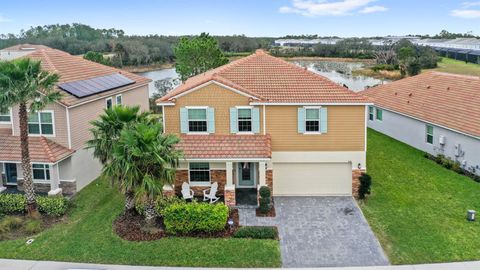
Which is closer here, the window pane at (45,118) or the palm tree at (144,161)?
the palm tree at (144,161)

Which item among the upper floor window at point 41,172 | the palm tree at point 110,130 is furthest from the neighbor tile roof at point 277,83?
the upper floor window at point 41,172

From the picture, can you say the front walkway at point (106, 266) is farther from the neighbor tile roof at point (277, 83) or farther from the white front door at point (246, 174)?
the neighbor tile roof at point (277, 83)

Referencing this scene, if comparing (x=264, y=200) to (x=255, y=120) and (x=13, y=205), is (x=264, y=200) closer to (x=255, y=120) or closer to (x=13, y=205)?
(x=255, y=120)

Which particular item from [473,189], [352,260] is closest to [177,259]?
[352,260]

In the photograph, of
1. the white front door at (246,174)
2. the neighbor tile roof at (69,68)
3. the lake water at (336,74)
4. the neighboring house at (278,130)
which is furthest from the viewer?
the lake water at (336,74)

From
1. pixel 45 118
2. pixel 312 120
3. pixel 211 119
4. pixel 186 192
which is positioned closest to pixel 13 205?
pixel 45 118

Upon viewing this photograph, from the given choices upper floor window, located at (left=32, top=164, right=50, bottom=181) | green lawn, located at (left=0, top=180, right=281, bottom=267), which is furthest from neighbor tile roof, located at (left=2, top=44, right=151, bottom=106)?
green lawn, located at (left=0, top=180, right=281, bottom=267)
